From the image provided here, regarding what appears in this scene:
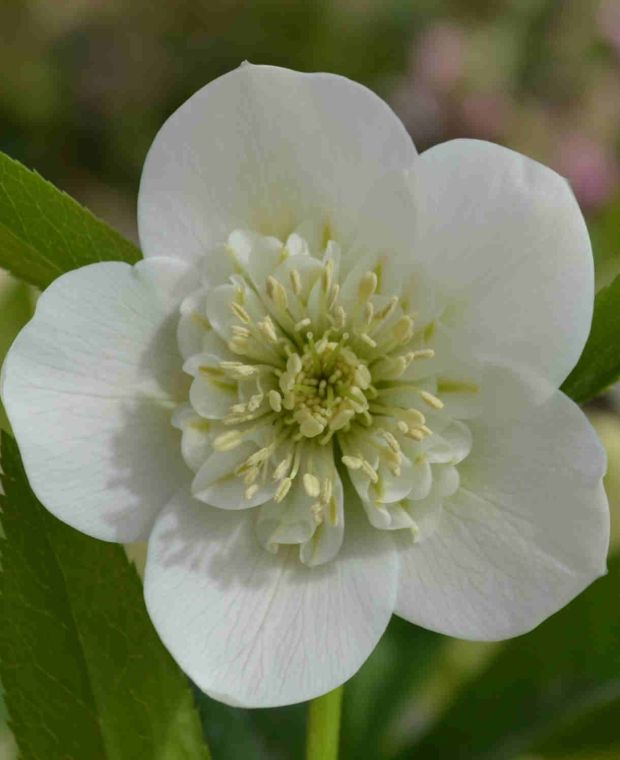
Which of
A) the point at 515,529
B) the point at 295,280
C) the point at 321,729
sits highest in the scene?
the point at 295,280

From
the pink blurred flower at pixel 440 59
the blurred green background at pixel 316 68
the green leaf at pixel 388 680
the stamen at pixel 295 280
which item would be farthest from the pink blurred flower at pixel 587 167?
the stamen at pixel 295 280

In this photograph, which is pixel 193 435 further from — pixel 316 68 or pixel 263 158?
pixel 316 68

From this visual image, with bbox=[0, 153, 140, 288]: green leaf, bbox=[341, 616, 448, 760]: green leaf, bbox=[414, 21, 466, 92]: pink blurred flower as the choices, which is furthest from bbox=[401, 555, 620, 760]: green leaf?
bbox=[414, 21, 466, 92]: pink blurred flower

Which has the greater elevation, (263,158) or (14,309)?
(263,158)

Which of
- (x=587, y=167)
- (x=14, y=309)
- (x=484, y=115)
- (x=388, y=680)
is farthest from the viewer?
(x=484, y=115)

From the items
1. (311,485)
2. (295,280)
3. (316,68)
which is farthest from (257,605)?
(316,68)
